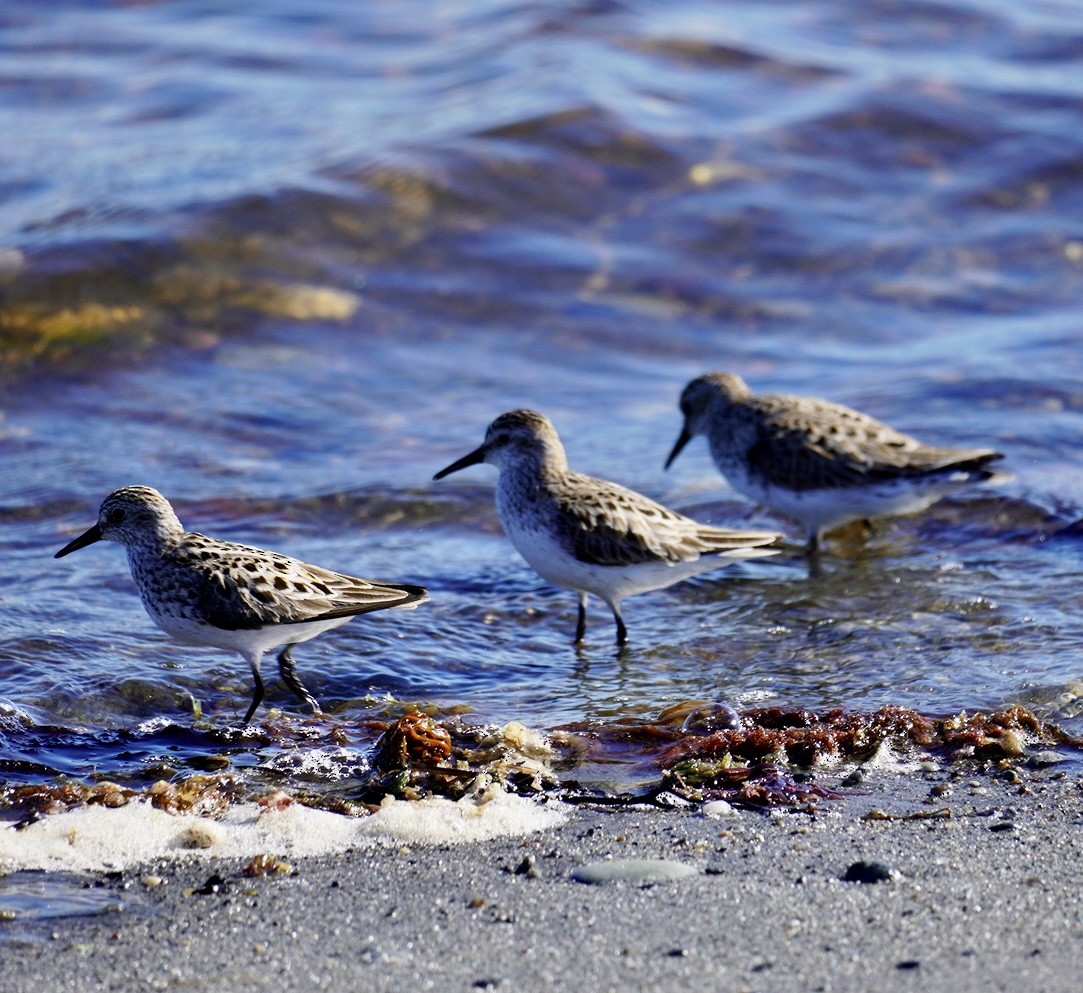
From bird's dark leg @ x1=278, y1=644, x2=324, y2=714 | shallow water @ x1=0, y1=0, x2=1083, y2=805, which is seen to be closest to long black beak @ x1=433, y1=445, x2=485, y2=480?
shallow water @ x1=0, y1=0, x2=1083, y2=805

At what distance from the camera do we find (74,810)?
5328mm

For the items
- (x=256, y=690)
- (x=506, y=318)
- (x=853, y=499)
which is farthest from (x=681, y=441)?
(x=256, y=690)

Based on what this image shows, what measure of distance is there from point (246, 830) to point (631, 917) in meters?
1.43

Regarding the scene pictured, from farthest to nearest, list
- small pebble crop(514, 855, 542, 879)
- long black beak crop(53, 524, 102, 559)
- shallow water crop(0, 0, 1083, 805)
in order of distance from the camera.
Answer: shallow water crop(0, 0, 1083, 805) < long black beak crop(53, 524, 102, 559) < small pebble crop(514, 855, 542, 879)

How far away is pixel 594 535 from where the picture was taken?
7.66 metres

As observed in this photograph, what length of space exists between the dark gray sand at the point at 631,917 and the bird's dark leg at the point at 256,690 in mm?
1546

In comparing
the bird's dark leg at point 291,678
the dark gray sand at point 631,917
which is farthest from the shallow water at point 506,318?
the dark gray sand at point 631,917

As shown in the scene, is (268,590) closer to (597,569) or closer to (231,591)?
(231,591)

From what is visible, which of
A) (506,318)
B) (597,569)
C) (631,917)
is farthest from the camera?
(506,318)

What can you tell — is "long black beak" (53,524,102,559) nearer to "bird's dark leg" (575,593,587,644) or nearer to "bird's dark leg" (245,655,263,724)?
"bird's dark leg" (245,655,263,724)

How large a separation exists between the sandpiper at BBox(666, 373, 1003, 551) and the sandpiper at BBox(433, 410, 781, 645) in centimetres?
112

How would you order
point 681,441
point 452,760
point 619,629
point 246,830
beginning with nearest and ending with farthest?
point 246,830
point 452,760
point 619,629
point 681,441

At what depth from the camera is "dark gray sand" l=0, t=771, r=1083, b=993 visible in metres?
4.12

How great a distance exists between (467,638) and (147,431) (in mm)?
4124
